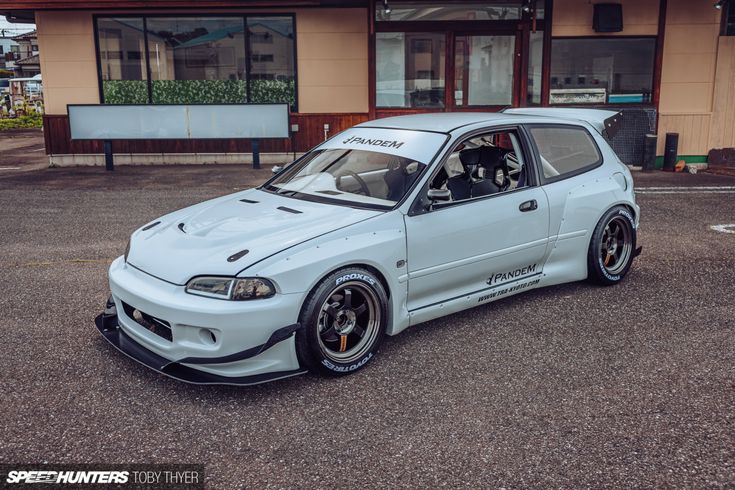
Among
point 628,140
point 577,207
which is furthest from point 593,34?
point 577,207

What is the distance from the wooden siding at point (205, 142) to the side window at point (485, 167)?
31.4 ft

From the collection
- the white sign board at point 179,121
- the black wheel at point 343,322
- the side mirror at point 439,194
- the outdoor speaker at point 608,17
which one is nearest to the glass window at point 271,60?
the white sign board at point 179,121

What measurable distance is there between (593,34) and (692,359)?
11049 mm

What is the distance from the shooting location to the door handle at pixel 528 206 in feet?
17.6

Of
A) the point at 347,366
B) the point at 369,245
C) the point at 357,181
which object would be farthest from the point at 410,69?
the point at 347,366

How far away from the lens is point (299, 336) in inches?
163

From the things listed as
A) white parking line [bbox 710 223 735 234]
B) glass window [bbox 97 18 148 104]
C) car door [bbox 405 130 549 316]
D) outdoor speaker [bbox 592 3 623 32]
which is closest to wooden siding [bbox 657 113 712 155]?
outdoor speaker [bbox 592 3 623 32]

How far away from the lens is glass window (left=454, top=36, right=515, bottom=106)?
14.7 metres

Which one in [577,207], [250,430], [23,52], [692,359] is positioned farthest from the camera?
[23,52]

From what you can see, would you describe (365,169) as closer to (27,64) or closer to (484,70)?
(484,70)

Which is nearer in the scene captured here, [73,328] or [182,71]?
[73,328]

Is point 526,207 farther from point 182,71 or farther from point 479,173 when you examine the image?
point 182,71

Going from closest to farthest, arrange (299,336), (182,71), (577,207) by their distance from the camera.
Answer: (299,336), (577,207), (182,71)

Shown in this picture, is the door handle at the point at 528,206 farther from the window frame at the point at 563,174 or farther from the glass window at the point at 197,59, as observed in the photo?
the glass window at the point at 197,59
